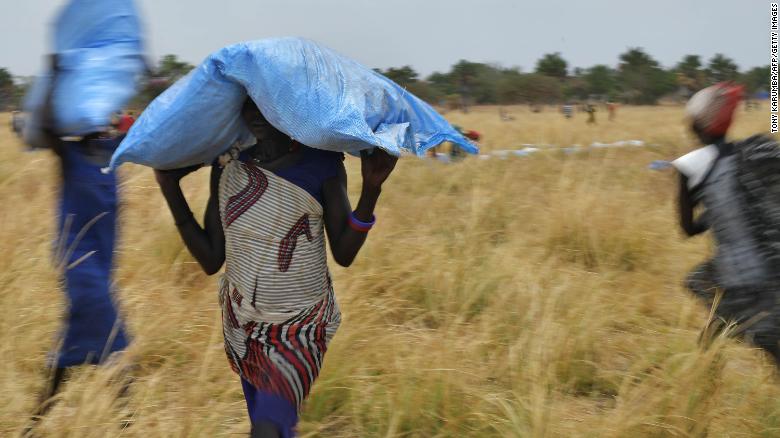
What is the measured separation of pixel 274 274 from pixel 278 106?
405 mm

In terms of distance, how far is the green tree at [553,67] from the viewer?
54250mm

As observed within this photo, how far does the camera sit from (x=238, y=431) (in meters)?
2.06

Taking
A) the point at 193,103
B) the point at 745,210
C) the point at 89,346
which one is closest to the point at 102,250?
the point at 89,346

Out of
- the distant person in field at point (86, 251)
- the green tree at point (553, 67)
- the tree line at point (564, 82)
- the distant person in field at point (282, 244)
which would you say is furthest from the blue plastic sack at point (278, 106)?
the green tree at point (553, 67)

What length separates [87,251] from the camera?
7.52ft

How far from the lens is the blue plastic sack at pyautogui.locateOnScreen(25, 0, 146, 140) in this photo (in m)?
2.09

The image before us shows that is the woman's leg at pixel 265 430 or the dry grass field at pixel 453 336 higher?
Answer: the woman's leg at pixel 265 430

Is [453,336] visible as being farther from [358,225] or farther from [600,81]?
[600,81]

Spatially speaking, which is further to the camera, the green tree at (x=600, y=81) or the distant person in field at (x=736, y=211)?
the green tree at (x=600, y=81)

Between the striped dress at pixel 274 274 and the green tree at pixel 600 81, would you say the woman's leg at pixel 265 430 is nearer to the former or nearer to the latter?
the striped dress at pixel 274 274

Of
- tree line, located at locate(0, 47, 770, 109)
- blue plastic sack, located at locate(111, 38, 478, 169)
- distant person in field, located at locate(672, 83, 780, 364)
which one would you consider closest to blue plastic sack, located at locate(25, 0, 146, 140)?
blue plastic sack, located at locate(111, 38, 478, 169)

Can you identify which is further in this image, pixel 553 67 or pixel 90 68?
pixel 553 67

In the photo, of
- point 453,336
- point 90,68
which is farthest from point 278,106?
point 453,336

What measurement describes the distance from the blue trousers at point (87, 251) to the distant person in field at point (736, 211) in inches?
76.8
